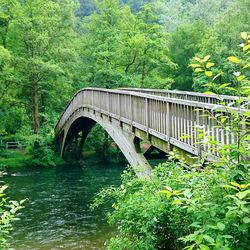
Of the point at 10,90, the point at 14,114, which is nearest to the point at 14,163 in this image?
the point at 14,114

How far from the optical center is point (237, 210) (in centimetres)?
281

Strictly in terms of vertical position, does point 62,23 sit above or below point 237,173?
above

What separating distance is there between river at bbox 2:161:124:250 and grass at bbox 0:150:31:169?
3.95 ft

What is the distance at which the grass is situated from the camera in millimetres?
24500

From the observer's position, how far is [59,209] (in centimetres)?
1519

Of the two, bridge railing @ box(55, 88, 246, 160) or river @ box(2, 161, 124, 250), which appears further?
river @ box(2, 161, 124, 250)

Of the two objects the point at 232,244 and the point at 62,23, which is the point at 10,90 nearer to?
the point at 62,23

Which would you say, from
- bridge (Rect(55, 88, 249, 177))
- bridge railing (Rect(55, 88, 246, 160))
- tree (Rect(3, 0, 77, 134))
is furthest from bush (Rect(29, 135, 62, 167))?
bridge railing (Rect(55, 88, 246, 160))

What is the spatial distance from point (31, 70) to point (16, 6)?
14.1 feet

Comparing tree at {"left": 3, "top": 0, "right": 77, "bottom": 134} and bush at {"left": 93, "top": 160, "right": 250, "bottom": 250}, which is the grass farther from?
bush at {"left": 93, "top": 160, "right": 250, "bottom": 250}

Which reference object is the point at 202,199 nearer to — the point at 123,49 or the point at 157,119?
the point at 157,119

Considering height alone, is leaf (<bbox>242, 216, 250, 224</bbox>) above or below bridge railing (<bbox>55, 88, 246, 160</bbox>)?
below

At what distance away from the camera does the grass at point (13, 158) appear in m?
24.5

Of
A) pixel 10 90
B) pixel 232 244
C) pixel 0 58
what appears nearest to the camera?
pixel 232 244
